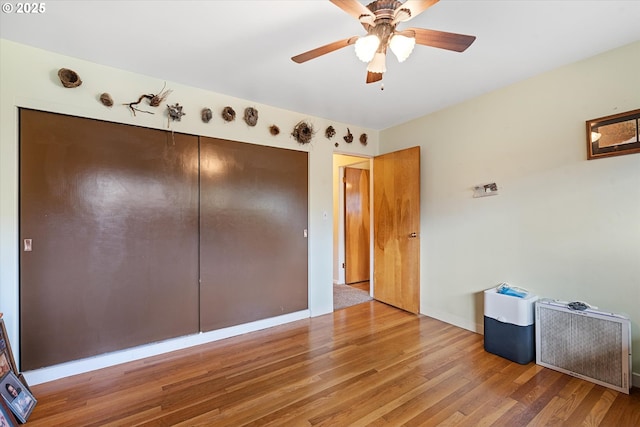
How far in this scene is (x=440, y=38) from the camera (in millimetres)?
1482

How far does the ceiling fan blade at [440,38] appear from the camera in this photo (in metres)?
1.44

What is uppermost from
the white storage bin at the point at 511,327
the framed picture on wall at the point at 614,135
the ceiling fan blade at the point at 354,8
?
the ceiling fan blade at the point at 354,8

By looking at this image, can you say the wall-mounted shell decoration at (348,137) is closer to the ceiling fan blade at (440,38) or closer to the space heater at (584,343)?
Answer: the ceiling fan blade at (440,38)

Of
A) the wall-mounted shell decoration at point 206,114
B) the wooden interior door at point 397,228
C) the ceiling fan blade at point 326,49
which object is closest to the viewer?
the ceiling fan blade at point 326,49

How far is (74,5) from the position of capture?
64.6 inches

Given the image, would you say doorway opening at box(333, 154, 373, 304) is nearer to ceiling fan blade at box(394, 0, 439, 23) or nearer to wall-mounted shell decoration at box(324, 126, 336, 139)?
wall-mounted shell decoration at box(324, 126, 336, 139)

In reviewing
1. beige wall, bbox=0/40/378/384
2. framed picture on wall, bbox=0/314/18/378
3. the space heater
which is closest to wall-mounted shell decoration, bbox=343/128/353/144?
beige wall, bbox=0/40/378/384

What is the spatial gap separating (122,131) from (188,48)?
3.05ft

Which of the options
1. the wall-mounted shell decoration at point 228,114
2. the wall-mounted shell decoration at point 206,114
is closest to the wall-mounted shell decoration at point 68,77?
the wall-mounted shell decoration at point 206,114

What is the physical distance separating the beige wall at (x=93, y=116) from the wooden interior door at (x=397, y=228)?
980mm

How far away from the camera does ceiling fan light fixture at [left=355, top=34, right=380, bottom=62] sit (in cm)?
146

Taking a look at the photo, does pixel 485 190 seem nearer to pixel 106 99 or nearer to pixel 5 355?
pixel 106 99

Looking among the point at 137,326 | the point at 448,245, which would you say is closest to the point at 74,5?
the point at 137,326

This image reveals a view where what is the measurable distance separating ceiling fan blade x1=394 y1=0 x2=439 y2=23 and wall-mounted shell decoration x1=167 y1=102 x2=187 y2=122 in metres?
2.04
